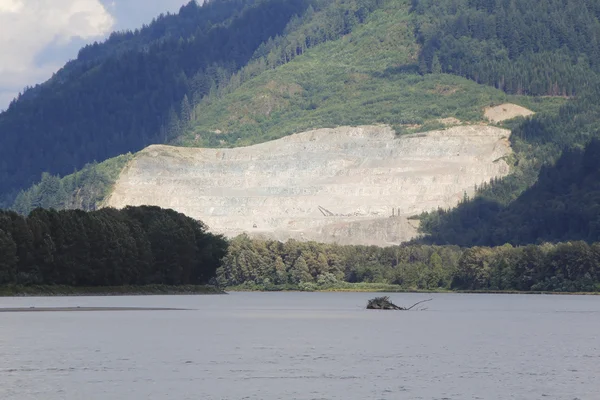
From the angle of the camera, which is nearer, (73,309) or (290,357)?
(290,357)

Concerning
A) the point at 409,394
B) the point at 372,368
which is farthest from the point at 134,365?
the point at 409,394

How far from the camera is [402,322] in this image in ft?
473

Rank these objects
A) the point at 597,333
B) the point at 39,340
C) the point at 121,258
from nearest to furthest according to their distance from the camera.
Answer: the point at 39,340 < the point at 597,333 < the point at 121,258

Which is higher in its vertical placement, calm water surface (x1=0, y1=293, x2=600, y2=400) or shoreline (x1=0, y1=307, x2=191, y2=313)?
shoreline (x1=0, y1=307, x2=191, y2=313)

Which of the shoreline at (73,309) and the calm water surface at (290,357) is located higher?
the shoreline at (73,309)

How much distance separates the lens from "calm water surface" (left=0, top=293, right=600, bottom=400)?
7806cm

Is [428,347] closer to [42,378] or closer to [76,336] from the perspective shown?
[76,336]

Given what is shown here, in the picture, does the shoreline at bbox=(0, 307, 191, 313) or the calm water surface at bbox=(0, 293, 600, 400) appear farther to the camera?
the shoreline at bbox=(0, 307, 191, 313)

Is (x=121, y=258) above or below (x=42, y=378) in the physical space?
above

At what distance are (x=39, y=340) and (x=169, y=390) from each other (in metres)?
31.9

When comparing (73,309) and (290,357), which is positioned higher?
(73,309)

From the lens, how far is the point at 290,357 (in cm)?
9612

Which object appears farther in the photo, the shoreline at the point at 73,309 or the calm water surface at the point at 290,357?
the shoreline at the point at 73,309

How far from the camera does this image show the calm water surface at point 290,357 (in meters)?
78.1
